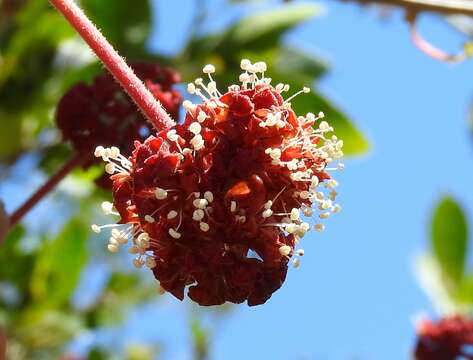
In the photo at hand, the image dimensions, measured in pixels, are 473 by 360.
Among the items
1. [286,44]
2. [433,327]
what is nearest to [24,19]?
[286,44]

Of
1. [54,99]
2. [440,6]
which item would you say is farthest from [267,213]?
[54,99]

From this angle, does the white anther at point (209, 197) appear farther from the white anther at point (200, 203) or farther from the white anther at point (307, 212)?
the white anther at point (307, 212)

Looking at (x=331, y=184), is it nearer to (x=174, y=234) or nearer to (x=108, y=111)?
(x=174, y=234)

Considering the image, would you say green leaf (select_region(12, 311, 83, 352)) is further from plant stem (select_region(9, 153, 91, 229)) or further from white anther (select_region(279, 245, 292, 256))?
white anther (select_region(279, 245, 292, 256))

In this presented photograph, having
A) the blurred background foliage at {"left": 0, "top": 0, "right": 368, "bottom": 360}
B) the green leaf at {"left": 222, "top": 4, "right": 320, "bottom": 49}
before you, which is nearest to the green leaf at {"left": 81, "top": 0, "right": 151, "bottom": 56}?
the blurred background foliage at {"left": 0, "top": 0, "right": 368, "bottom": 360}

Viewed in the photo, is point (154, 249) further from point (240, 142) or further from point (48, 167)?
point (48, 167)

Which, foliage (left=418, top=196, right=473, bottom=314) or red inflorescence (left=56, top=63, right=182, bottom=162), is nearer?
red inflorescence (left=56, top=63, right=182, bottom=162)
